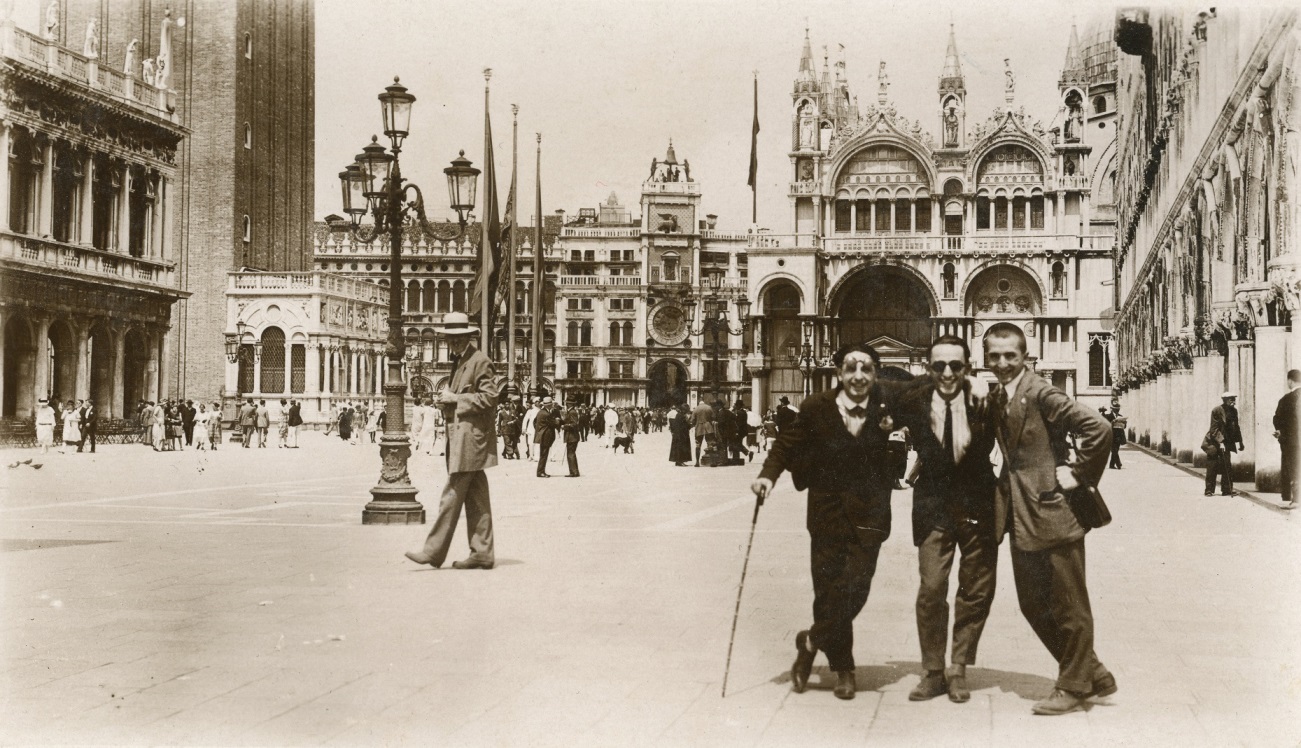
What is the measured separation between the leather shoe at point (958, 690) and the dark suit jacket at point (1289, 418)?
10380 mm

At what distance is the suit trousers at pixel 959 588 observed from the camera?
5926 mm

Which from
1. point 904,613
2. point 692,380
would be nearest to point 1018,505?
point 904,613

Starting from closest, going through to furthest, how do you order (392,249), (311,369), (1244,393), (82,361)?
(392,249) < (1244,393) < (82,361) < (311,369)

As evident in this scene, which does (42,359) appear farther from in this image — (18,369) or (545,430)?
(545,430)

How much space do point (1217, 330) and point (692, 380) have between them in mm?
60552

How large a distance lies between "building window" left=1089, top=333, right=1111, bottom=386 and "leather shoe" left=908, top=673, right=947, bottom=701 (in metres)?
58.8

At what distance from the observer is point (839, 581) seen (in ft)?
20.0

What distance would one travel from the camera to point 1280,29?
1470cm

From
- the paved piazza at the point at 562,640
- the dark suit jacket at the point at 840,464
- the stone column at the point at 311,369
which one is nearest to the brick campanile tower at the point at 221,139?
the stone column at the point at 311,369

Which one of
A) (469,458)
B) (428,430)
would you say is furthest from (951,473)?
(428,430)

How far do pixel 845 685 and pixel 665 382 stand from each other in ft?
254

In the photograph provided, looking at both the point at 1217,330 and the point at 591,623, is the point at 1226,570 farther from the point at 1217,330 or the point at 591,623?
the point at 1217,330

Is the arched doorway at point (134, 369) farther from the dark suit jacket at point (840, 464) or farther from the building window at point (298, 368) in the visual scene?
the dark suit jacket at point (840, 464)

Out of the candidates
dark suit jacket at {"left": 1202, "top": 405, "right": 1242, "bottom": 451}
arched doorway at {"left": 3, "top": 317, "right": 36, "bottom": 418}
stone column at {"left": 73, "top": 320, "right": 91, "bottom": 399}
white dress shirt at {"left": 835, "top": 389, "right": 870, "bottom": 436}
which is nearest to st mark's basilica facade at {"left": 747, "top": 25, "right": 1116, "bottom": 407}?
stone column at {"left": 73, "top": 320, "right": 91, "bottom": 399}
